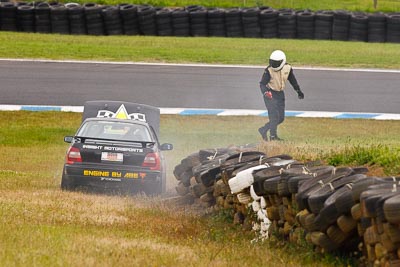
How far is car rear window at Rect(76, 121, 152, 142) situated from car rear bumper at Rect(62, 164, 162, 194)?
85cm

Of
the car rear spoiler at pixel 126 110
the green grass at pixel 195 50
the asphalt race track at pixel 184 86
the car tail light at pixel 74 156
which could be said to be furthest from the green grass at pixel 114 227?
the green grass at pixel 195 50

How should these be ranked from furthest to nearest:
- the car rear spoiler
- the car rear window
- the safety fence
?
the safety fence, the car rear spoiler, the car rear window

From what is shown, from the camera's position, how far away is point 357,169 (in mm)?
10266

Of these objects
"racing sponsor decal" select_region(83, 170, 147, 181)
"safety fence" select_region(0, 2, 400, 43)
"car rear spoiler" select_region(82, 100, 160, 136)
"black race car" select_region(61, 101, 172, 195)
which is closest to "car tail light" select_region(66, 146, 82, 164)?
"black race car" select_region(61, 101, 172, 195)

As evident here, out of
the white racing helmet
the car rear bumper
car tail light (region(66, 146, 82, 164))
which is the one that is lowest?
the car rear bumper

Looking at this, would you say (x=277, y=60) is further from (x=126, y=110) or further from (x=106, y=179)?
(x=106, y=179)

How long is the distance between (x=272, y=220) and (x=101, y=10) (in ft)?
85.5

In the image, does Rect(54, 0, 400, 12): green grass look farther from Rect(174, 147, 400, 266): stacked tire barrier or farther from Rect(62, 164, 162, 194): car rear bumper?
Rect(174, 147, 400, 266): stacked tire barrier

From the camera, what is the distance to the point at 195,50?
114 feet

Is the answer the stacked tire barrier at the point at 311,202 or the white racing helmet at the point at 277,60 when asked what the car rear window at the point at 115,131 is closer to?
the stacked tire barrier at the point at 311,202

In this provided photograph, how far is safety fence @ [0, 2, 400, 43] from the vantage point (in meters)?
35.8

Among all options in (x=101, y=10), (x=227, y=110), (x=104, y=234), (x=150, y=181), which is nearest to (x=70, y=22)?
(x=101, y=10)

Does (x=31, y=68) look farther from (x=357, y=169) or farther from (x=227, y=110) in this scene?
(x=357, y=169)

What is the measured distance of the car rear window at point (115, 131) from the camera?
52.4 feet
